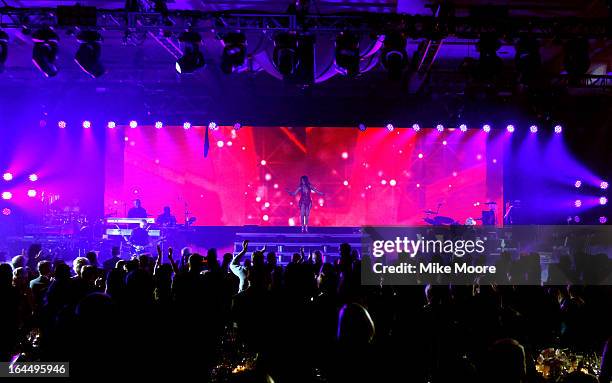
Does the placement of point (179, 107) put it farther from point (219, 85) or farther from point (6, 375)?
point (6, 375)

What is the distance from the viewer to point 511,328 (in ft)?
11.4

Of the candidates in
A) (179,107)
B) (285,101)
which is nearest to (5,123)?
(179,107)

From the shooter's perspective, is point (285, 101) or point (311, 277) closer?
point (311, 277)

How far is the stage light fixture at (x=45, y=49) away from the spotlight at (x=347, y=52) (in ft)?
14.4

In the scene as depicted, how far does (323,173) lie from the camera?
15.1 meters

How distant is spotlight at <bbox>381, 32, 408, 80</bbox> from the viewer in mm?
6984

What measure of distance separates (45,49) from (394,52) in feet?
18.0

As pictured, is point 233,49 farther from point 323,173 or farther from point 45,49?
point 323,173

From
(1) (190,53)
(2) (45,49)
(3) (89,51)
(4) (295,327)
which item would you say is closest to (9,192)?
(2) (45,49)

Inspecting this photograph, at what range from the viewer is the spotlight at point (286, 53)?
6.96m

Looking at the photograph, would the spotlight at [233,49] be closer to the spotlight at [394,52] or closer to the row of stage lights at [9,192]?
the spotlight at [394,52]

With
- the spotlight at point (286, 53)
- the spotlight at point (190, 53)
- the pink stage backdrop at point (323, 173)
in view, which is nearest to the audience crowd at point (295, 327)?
the spotlight at point (286, 53)

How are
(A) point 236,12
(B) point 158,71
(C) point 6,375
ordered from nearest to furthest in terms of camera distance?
(C) point 6,375, (A) point 236,12, (B) point 158,71

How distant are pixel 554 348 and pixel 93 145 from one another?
12794mm
